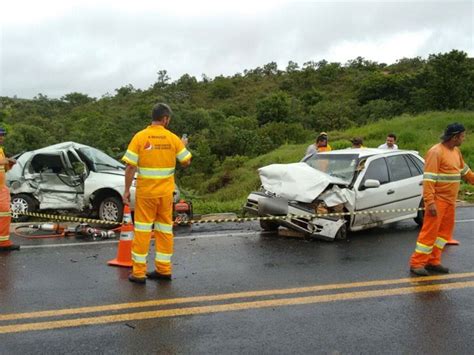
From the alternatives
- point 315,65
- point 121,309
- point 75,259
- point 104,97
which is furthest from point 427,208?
point 315,65

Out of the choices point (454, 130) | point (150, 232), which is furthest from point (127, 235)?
point (454, 130)

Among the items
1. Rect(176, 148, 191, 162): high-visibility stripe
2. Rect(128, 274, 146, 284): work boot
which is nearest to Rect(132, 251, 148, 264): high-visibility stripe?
Rect(128, 274, 146, 284): work boot

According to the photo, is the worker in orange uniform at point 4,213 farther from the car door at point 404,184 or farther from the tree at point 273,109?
the tree at point 273,109

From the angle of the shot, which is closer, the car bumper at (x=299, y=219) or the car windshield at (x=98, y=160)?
the car bumper at (x=299, y=219)

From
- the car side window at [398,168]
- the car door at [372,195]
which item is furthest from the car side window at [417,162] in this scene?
the car door at [372,195]

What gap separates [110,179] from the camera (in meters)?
9.77

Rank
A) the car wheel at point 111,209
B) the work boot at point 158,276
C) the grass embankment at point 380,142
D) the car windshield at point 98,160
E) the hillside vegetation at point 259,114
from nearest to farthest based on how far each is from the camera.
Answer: the work boot at point 158,276
the car wheel at point 111,209
the car windshield at point 98,160
the grass embankment at point 380,142
the hillside vegetation at point 259,114

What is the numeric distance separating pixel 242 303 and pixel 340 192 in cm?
363

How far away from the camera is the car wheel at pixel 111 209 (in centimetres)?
966

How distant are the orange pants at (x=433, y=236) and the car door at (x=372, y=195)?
2228 mm

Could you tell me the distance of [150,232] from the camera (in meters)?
5.60

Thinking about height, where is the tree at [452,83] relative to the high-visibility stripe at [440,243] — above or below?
above

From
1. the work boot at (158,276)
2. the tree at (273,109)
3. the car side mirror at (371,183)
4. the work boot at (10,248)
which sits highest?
the tree at (273,109)

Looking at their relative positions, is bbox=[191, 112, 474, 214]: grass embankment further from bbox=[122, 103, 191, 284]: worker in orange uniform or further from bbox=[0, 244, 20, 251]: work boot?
bbox=[122, 103, 191, 284]: worker in orange uniform
